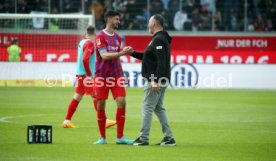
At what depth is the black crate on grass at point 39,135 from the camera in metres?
12.2

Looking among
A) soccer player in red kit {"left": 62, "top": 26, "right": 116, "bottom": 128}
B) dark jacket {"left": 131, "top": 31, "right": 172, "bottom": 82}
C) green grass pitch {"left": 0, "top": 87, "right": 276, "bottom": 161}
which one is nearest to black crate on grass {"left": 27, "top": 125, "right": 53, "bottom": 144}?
green grass pitch {"left": 0, "top": 87, "right": 276, "bottom": 161}

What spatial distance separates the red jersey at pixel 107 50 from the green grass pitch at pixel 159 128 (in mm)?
1309

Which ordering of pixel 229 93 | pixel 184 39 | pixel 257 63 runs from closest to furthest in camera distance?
pixel 229 93, pixel 257 63, pixel 184 39

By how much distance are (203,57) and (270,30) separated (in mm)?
5558

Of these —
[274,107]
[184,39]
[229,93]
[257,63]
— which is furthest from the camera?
[184,39]

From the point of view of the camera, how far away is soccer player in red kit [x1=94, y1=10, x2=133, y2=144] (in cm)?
1266

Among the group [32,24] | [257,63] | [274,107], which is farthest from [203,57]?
[274,107]

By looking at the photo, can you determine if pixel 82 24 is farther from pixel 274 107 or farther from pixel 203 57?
pixel 274 107

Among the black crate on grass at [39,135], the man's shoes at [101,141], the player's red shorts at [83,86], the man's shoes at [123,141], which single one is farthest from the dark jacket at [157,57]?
the player's red shorts at [83,86]

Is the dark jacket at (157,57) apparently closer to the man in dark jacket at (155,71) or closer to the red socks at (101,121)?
the man in dark jacket at (155,71)

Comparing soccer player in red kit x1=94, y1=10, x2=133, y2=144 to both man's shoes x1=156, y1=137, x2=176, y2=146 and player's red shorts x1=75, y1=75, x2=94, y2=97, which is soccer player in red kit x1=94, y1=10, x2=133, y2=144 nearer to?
man's shoes x1=156, y1=137, x2=176, y2=146

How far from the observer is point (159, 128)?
1595 centimetres

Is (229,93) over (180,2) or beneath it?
beneath

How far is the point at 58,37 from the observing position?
32.6 m
